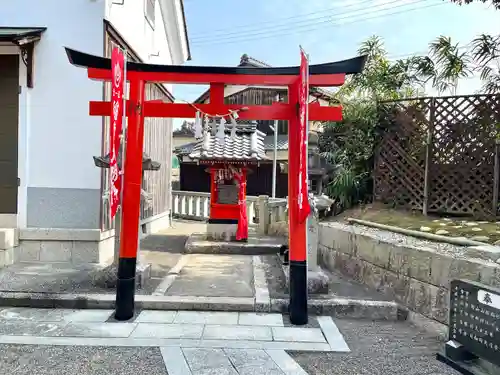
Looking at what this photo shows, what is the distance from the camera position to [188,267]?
324 inches

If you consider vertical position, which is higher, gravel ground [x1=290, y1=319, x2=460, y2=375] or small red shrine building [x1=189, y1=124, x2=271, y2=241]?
small red shrine building [x1=189, y1=124, x2=271, y2=241]

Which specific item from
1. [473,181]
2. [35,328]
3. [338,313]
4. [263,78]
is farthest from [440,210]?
[35,328]

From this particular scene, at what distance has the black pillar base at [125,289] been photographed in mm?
5379

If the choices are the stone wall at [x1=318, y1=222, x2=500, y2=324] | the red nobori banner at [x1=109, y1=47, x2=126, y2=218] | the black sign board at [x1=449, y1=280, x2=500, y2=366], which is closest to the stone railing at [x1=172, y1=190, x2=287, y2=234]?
the stone wall at [x1=318, y1=222, x2=500, y2=324]

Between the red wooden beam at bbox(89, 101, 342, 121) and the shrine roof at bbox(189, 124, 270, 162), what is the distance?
146 inches

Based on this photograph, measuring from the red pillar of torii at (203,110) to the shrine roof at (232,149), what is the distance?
3.78m

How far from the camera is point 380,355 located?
4.55 metres

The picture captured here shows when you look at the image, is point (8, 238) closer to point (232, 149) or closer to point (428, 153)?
point (232, 149)

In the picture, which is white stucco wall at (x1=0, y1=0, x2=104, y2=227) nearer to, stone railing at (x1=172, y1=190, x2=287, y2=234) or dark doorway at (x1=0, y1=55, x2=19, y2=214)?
dark doorway at (x1=0, y1=55, x2=19, y2=214)

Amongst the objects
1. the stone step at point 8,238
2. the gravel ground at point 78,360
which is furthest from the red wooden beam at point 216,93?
the stone step at point 8,238

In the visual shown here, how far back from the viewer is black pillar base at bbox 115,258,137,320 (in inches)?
212

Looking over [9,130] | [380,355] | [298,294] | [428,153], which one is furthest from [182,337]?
[428,153]

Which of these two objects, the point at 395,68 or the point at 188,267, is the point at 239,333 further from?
the point at 395,68

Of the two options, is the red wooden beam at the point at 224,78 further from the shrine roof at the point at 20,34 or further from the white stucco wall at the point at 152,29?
the white stucco wall at the point at 152,29
